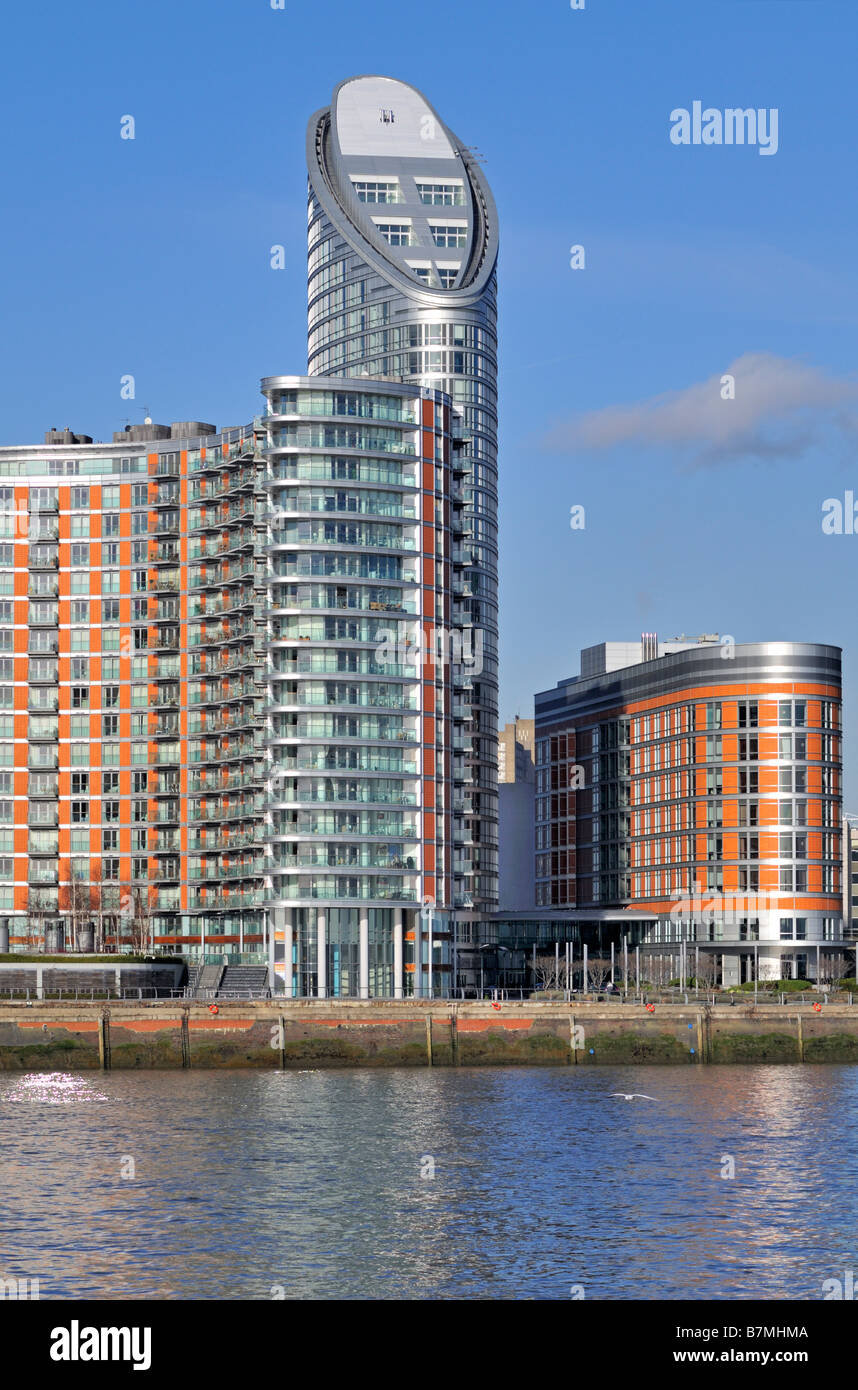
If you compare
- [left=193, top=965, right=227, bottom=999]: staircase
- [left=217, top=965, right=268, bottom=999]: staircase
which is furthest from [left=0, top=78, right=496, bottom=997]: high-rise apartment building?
[left=193, top=965, right=227, bottom=999]: staircase

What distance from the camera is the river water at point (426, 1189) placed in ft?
204

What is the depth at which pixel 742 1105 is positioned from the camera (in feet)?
363

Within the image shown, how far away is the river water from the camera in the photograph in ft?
204

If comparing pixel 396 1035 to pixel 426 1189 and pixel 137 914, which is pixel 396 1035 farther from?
pixel 137 914

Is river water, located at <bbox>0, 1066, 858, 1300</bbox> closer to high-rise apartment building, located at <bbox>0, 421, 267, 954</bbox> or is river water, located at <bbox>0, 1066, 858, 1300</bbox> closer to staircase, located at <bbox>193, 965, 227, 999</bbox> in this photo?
staircase, located at <bbox>193, 965, 227, 999</bbox>

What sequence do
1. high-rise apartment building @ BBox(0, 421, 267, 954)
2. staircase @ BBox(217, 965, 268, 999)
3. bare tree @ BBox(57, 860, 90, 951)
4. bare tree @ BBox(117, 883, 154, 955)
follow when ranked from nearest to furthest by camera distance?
1. staircase @ BBox(217, 965, 268, 999)
2. bare tree @ BBox(57, 860, 90, 951)
3. bare tree @ BBox(117, 883, 154, 955)
4. high-rise apartment building @ BBox(0, 421, 267, 954)

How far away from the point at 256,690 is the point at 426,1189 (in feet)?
346

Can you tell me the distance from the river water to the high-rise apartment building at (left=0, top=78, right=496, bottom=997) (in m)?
50.8

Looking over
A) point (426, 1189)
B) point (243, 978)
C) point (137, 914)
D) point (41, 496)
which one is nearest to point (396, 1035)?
point (243, 978)

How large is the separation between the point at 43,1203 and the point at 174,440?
13062cm

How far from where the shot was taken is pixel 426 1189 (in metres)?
79.8

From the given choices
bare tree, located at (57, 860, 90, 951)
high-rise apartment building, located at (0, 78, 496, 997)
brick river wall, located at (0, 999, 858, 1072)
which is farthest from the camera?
bare tree, located at (57, 860, 90, 951)

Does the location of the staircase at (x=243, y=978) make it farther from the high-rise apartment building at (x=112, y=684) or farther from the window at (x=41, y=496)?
the window at (x=41, y=496)
